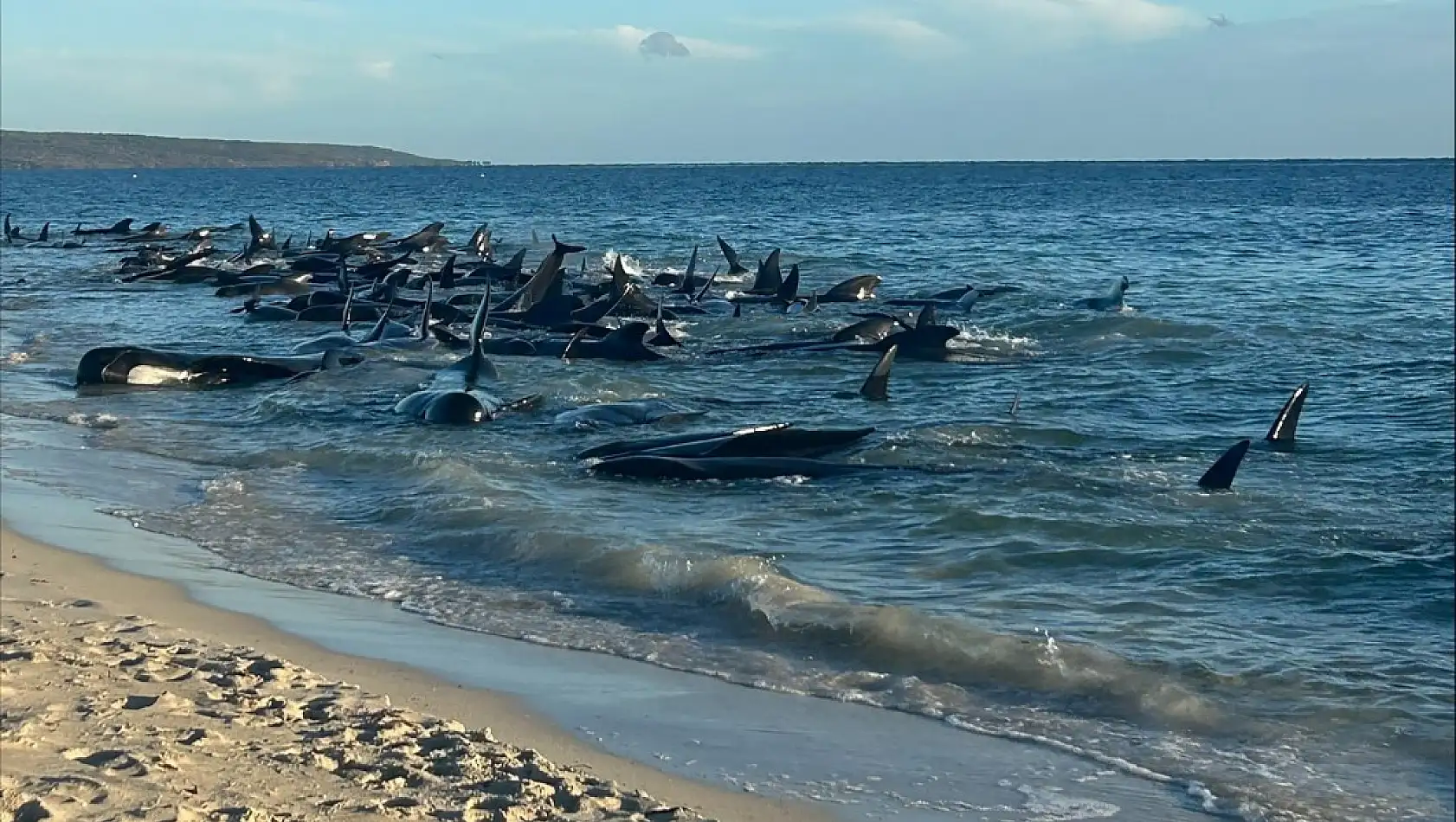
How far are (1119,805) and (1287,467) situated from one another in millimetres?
6798

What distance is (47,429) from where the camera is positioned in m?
14.2

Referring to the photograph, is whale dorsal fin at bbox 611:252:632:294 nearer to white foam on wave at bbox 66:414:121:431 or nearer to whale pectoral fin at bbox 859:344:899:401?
whale pectoral fin at bbox 859:344:899:401

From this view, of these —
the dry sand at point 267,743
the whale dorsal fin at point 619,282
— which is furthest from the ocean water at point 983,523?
the whale dorsal fin at point 619,282

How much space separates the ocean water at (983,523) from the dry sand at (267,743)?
3.87ft

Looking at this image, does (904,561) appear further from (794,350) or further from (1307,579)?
(794,350)

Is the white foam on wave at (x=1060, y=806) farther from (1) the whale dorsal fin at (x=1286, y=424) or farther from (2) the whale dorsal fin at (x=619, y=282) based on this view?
(2) the whale dorsal fin at (x=619, y=282)

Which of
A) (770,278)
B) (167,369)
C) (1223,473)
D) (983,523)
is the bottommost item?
(167,369)

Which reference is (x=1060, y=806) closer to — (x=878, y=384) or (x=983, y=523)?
(x=983, y=523)

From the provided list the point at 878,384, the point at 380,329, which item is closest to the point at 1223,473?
the point at 878,384

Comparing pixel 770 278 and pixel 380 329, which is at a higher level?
pixel 770 278

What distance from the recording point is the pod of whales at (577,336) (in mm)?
11828

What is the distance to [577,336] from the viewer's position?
59.1 feet

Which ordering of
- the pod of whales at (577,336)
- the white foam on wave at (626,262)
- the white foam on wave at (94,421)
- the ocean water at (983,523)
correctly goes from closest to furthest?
the ocean water at (983,523) → the pod of whales at (577,336) → the white foam on wave at (94,421) → the white foam on wave at (626,262)

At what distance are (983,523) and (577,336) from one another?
8.83m
